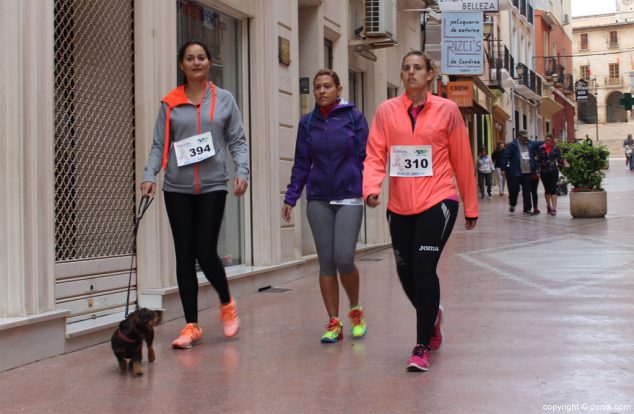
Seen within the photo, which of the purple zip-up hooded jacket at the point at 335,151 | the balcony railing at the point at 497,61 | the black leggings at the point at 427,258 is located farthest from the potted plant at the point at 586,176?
the balcony railing at the point at 497,61

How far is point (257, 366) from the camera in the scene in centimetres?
557

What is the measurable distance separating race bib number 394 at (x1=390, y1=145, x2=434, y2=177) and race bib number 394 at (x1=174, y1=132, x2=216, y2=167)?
130 cm

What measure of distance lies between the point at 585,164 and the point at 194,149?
13.6 m

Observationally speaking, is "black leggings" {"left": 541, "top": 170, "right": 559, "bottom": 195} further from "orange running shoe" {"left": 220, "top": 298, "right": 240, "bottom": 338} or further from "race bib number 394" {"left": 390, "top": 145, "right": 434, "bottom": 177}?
"race bib number 394" {"left": 390, "top": 145, "right": 434, "bottom": 177}

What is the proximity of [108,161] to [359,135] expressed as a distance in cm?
212

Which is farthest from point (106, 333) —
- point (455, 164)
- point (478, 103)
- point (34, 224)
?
point (478, 103)

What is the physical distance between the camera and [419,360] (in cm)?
526

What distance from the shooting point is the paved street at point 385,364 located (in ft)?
15.2

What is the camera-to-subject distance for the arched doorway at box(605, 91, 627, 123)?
97.6m

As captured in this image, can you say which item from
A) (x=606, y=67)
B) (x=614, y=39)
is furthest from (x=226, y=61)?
(x=606, y=67)

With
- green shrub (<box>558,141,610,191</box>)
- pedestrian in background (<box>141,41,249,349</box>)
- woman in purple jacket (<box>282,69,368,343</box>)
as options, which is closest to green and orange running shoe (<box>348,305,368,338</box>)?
woman in purple jacket (<box>282,69,368,343</box>)

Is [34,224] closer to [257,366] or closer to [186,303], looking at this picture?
[186,303]

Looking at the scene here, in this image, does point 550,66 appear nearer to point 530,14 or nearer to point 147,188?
point 530,14

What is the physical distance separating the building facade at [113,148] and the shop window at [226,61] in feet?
0.07
